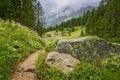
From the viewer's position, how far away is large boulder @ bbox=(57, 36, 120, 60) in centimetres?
2028

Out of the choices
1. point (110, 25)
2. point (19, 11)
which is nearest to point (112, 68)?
point (19, 11)

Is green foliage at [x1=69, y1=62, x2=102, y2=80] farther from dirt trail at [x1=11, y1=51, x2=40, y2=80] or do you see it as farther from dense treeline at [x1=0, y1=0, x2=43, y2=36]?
dense treeline at [x1=0, y1=0, x2=43, y2=36]

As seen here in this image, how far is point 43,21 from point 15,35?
255 feet

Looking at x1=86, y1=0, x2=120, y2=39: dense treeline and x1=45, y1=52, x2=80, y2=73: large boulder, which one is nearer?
x1=45, y1=52, x2=80, y2=73: large boulder

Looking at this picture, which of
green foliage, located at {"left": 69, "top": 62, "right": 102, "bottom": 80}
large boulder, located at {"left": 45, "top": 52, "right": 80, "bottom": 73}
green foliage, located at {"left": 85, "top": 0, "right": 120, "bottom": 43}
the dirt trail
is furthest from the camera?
green foliage, located at {"left": 85, "top": 0, "right": 120, "bottom": 43}

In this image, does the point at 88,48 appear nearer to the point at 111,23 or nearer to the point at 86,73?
the point at 86,73

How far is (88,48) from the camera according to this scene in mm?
20453

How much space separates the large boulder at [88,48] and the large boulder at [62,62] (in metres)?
0.66

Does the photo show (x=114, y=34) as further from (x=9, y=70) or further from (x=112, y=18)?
(x=9, y=70)

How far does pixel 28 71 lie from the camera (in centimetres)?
1889

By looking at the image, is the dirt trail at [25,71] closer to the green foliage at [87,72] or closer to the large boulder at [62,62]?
the green foliage at [87,72]

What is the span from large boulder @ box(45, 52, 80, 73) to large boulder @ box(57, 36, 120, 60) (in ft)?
2.16

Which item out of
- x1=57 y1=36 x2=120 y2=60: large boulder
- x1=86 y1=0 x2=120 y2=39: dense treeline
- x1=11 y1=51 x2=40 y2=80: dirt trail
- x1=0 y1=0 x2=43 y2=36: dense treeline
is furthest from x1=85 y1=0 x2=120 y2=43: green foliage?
x1=11 y1=51 x2=40 y2=80: dirt trail

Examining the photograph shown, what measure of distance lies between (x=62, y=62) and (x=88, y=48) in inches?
99.3
